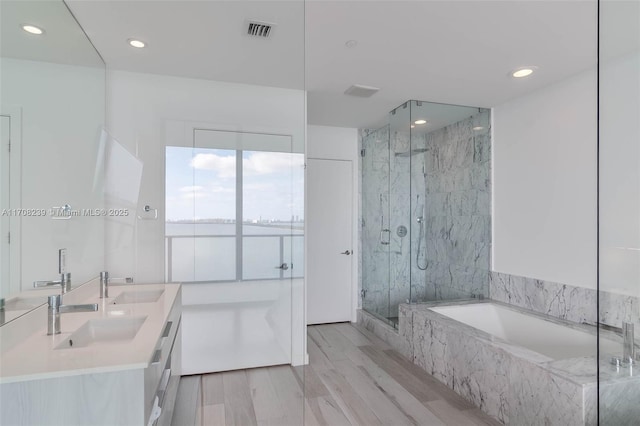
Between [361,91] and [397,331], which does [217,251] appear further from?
[397,331]

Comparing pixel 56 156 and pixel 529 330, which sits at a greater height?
pixel 56 156

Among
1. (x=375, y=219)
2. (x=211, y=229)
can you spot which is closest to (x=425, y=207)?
(x=375, y=219)

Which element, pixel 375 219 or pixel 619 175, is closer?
pixel 619 175

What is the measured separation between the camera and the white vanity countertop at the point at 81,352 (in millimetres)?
1145

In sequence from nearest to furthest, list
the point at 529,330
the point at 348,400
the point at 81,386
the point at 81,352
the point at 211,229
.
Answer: the point at 81,386 → the point at 81,352 → the point at 211,229 → the point at 348,400 → the point at 529,330

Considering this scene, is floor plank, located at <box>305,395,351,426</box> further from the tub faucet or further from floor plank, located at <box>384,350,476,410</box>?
the tub faucet

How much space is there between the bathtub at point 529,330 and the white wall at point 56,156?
286 centimetres

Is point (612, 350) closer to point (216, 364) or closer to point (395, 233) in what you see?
point (216, 364)

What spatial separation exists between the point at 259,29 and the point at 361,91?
1333mm

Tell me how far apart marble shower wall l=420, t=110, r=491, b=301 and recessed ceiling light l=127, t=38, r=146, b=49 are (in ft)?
10.2

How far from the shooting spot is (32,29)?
1323 mm

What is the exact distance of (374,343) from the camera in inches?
143

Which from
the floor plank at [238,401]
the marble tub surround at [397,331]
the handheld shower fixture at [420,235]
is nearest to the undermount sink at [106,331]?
the floor plank at [238,401]

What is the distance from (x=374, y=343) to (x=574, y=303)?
190 centimetres
